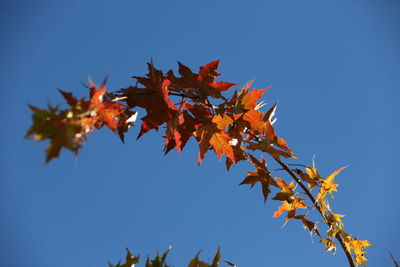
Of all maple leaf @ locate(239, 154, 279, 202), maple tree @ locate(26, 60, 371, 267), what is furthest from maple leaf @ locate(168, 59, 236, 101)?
maple leaf @ locate(239, 154, 279, 202)

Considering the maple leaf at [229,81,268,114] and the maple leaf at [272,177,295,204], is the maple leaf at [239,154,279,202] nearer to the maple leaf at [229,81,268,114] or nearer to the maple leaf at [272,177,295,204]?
the maple leaf at [272,177,295,204]

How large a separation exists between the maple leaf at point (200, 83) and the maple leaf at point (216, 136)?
10 centimetres

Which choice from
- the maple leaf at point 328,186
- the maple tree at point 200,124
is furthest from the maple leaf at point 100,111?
the maple leaf at point 328,186

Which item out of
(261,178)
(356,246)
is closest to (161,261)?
(261,178)

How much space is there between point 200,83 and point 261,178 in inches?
19.9

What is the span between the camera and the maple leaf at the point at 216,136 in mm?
1162

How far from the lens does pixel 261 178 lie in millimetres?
1338

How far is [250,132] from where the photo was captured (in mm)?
1329

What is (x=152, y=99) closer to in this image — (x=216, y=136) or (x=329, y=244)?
(x=216, y=136)

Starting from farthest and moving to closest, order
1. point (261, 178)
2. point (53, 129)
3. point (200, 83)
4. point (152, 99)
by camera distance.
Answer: point (261, 178) → point (200, 83) → point (152, 99) → point (53, 129)

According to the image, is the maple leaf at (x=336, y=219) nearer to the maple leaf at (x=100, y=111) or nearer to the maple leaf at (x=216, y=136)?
the maple leaf at (x=216, y=136)

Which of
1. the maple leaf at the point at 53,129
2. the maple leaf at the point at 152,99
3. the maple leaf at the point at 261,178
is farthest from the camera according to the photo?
the maple leaf at the point at 261,178

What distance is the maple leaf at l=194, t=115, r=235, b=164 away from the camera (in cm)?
116

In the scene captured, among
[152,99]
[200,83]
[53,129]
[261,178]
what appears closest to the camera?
[53,129]
